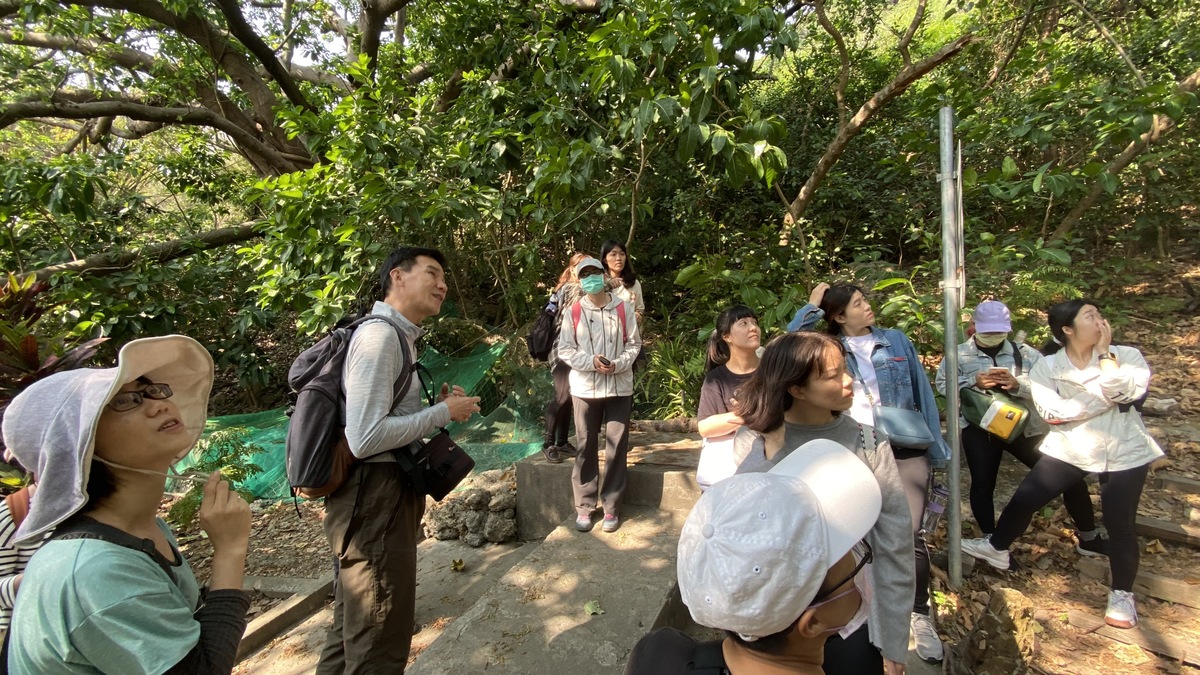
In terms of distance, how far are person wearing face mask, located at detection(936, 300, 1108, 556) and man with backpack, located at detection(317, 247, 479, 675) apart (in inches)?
110

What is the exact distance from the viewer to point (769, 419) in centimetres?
192

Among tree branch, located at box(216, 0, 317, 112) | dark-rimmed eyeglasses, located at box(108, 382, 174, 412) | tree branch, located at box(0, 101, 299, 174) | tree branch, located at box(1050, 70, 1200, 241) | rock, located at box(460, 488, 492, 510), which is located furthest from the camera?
tree branch, located at box(216, 0, 317, 112)

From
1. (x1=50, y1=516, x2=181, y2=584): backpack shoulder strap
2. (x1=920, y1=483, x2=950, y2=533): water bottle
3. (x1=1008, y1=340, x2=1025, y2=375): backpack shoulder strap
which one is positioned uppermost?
(x1=50, y1=516, x2=181, y2=584): backpack shoulder strap

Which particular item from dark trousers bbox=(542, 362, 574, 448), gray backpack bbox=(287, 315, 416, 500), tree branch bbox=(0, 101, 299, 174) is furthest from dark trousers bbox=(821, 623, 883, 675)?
tree branch bbox=(0, 101, 299, 174)

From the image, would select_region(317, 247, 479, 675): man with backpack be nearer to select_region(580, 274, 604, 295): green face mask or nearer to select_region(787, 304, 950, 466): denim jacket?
select_region(580, 274, 604, 295): green face mask

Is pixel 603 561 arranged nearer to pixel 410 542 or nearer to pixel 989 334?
pixel 410 542

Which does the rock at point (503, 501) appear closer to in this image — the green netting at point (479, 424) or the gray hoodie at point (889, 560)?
the green netting at point (479, 424)

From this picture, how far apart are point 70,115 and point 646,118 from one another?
6769 mm

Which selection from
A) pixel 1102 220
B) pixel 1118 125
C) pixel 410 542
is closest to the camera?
pixel 410 542

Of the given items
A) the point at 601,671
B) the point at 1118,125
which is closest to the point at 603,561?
the point at 601,671

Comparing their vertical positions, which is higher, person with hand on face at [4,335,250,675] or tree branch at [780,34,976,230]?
tree branch at [780,34,976,230]

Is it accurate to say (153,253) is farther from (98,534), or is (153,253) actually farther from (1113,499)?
(1113,499)

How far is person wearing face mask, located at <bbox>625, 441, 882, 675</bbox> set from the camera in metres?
0.97

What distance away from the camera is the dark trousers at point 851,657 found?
170cm
